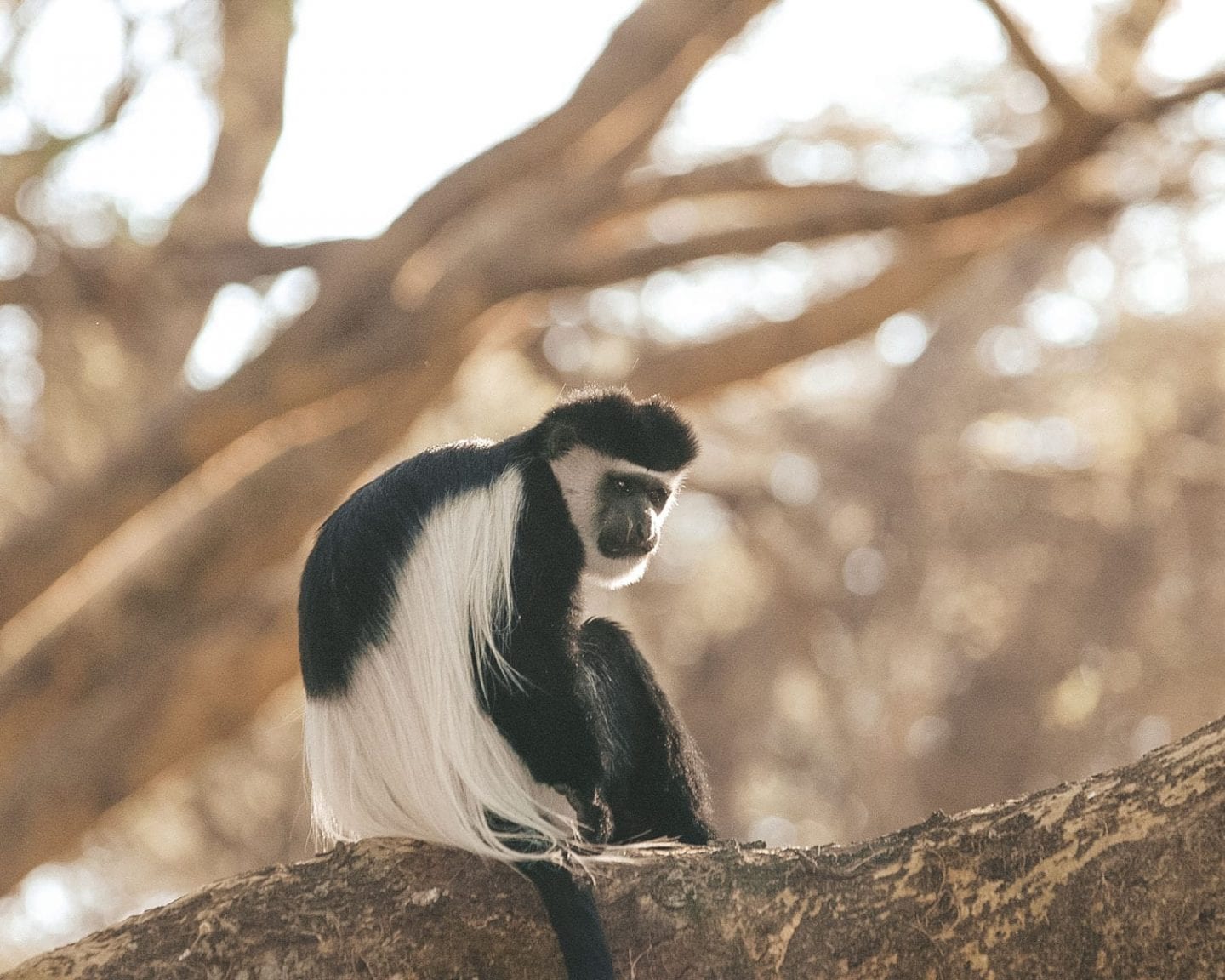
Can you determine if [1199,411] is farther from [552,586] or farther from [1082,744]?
[552,586]

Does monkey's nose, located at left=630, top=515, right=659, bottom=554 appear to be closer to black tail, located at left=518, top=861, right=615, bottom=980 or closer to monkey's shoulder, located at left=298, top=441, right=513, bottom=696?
monkey's shoulder, located at left=298, top=441, right=513, bottom=696

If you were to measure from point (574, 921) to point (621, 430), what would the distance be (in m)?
1.17

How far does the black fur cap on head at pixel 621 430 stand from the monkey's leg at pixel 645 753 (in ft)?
1.20

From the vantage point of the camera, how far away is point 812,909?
1896 millimetres

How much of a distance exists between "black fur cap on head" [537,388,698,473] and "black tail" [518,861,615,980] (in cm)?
100

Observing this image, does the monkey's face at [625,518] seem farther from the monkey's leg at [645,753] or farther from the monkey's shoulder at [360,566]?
the monkey's shoulder at [360,566]

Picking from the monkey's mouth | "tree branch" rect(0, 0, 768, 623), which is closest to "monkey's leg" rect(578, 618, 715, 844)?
the monkey's mouth

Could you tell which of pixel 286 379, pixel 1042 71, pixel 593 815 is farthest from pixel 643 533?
pixel 1042 71

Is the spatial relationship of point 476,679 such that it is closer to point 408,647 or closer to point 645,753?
point 408,647

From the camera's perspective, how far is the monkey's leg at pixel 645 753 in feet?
8.62

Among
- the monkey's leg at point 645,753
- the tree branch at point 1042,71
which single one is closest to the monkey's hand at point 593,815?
the monkey's leg at point 645,753

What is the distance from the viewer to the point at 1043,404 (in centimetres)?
993

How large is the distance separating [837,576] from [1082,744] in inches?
88.3

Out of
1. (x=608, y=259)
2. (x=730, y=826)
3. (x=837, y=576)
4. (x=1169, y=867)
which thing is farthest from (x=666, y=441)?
(x=730, y=826)
